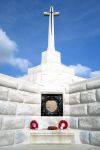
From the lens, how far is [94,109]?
22.2 feet

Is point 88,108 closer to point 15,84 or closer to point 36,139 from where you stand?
point 36,139

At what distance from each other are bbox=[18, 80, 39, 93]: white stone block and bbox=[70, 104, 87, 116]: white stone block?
75.1 inches

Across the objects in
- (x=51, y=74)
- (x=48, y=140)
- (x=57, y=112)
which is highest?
(x=51, y=74)

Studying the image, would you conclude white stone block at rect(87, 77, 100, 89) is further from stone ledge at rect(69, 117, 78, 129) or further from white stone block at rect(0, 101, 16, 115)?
white stone block at rect(0, 101, 16, 115)

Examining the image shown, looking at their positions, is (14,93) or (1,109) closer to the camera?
(1,109)

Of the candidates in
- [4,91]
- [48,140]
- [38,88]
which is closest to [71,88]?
[38,88]

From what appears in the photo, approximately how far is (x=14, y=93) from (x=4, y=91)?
54cm

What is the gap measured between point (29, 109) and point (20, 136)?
126 cm

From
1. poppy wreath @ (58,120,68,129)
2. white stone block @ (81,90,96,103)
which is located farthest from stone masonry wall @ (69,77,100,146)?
poppy wreath @ (58,120,68,129)

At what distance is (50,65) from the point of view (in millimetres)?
8844

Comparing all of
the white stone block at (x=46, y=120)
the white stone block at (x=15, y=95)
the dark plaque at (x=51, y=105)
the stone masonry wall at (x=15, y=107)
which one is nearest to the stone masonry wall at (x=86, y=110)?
the dark plaque at (x=51, y=105)

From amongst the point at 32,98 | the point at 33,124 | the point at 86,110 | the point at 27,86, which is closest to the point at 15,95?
the point at 27,86

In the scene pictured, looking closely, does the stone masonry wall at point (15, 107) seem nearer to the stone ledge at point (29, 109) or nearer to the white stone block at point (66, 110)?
the stone ledge at point (29, 109)

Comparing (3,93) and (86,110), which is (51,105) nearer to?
(86,110)
